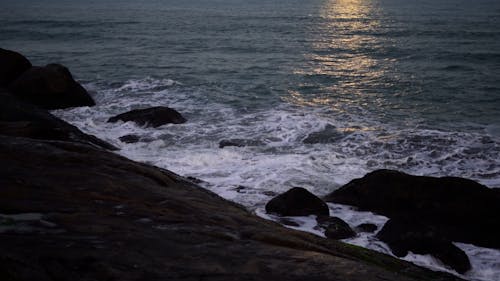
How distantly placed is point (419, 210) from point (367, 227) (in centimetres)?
152

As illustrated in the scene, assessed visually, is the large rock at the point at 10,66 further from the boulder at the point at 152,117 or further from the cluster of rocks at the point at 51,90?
the boulder at the point at 152,117

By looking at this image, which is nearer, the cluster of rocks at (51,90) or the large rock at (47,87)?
the cluster of rocks at (51,90)

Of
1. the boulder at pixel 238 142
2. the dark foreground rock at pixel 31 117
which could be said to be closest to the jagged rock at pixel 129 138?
the dark foreground rock at pixel 31 117

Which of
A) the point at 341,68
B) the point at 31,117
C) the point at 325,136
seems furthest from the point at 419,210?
the point at 341,68

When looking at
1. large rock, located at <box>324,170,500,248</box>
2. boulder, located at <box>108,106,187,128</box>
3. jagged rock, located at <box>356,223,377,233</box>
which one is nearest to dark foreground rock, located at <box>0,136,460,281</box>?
jagged rock, located at <box>356,223,377,233</box>

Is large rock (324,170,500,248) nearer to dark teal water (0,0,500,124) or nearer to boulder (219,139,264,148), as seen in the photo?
boulder (219,139,264,148)

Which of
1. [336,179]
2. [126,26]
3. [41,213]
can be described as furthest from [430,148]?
[126,26]

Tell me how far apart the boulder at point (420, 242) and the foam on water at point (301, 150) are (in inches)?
6.6

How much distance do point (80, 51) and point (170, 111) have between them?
24716 millimetres

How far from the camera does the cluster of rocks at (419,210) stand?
9633 millimetres

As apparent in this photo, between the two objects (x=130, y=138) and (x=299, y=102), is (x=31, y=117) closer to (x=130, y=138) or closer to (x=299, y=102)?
(x=130, y=138)

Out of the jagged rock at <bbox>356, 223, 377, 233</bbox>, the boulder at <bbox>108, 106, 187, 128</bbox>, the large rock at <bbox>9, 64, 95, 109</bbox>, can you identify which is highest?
the large rock at <bbox>9, 64, 95, 109</bbox>

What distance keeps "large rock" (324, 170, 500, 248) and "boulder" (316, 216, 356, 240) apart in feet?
4.63

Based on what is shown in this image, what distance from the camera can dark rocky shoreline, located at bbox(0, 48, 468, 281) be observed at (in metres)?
4.38
